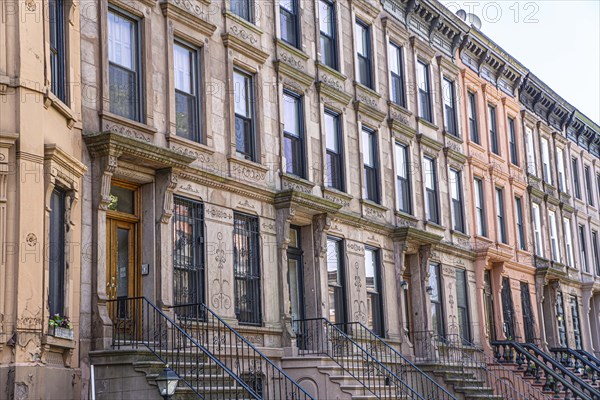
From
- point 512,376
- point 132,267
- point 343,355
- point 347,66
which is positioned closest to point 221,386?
point 132,267

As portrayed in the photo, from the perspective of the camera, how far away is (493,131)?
3278 cm

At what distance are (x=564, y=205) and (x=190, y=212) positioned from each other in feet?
77.9

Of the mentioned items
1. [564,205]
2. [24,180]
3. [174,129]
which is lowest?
[24,180]

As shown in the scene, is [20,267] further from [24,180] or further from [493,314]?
[493,314]

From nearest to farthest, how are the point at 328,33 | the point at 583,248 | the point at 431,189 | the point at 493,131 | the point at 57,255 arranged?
the point at 57,255 → the point at 328,33 → the point at 431,189 → the point at 493,131 → the point at 583,248

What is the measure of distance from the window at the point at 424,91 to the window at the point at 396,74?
1089 millimetres

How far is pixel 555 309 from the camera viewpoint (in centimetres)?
3438

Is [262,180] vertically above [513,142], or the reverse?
[513,142]

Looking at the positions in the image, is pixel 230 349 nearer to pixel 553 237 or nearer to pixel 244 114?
pixel 244 114

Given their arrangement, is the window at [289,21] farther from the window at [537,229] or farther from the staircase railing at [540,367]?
the window at [537,229]

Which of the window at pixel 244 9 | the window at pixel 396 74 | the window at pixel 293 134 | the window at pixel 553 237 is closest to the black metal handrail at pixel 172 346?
the window at pixel 293 134

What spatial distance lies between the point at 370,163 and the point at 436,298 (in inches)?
188

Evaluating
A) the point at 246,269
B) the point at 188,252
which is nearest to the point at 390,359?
the point at 246,269

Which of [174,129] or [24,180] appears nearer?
[24,180]
